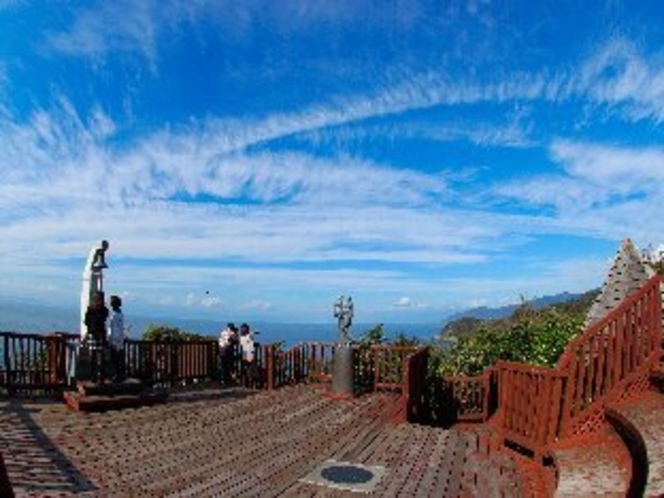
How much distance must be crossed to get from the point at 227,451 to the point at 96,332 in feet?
16.3

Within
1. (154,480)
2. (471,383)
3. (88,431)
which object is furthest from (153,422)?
(471,383)

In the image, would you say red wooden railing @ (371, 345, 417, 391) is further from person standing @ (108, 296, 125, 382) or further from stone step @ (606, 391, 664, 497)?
stone step @ (606, 391, 664, 497)

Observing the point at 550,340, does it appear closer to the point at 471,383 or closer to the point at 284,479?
the point at 471,383

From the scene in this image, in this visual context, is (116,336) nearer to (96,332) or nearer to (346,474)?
(96,332)

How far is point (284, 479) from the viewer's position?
8328mm

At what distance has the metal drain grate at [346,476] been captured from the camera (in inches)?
321

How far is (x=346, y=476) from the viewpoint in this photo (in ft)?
28.1

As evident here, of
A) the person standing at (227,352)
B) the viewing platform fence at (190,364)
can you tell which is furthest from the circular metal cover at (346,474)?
the person standing at (227,352)

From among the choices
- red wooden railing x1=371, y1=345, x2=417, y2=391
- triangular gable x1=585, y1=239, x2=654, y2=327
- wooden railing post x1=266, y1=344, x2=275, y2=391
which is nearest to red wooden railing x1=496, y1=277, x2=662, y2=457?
red wooden railing x1=371, y1=345, x2=417, y2=391

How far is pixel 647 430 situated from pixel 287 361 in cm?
1072

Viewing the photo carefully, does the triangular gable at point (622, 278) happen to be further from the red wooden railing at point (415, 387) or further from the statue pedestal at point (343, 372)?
the statue pedestal at point (343, 372)

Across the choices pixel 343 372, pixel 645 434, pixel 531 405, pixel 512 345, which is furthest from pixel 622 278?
pixel 645 434

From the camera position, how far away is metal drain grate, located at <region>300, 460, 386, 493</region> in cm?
815

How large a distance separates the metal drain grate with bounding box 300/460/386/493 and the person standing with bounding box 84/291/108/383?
614cm
